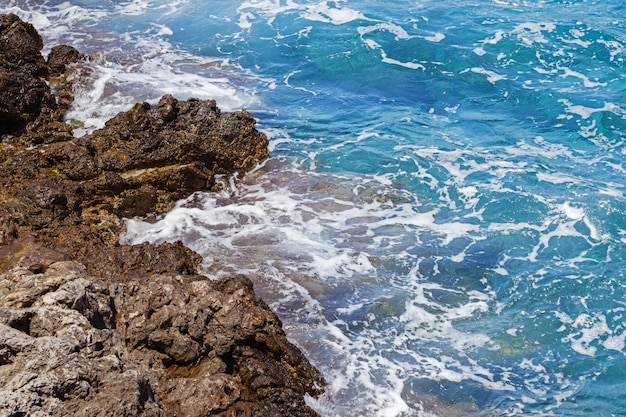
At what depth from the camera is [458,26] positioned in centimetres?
2180

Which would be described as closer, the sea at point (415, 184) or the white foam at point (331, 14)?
the sea at point (415, 184)

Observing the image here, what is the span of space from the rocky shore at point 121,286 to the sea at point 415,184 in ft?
2.53

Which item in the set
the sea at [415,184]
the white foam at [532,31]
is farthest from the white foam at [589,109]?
the white foam at [532,31]

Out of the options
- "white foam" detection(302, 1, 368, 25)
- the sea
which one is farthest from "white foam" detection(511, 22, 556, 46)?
"white foam" detection(302, 1, 368, 25)

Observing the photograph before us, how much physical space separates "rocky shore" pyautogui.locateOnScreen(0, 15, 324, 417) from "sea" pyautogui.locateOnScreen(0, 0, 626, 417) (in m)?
0.77

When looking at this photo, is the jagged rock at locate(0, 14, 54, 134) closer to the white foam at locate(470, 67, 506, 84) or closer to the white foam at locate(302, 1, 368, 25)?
the white foam at locate(302, 1, 368, 25)

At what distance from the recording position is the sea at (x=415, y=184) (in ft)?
29.9

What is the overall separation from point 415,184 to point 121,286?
7580 mm

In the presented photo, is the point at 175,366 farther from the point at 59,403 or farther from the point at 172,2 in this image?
the point at 172,2

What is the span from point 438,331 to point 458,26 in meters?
15.1

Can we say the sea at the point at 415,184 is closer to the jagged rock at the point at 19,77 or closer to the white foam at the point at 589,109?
the white foam at the point at 589,109

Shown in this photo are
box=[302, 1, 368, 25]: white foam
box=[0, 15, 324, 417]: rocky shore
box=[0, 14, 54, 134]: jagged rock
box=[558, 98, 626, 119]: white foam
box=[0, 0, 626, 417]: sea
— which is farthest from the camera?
box=[302, 1, 368, 25]: white foam

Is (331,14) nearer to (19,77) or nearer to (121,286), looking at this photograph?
(19,77)

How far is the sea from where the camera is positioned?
29.9 feet
